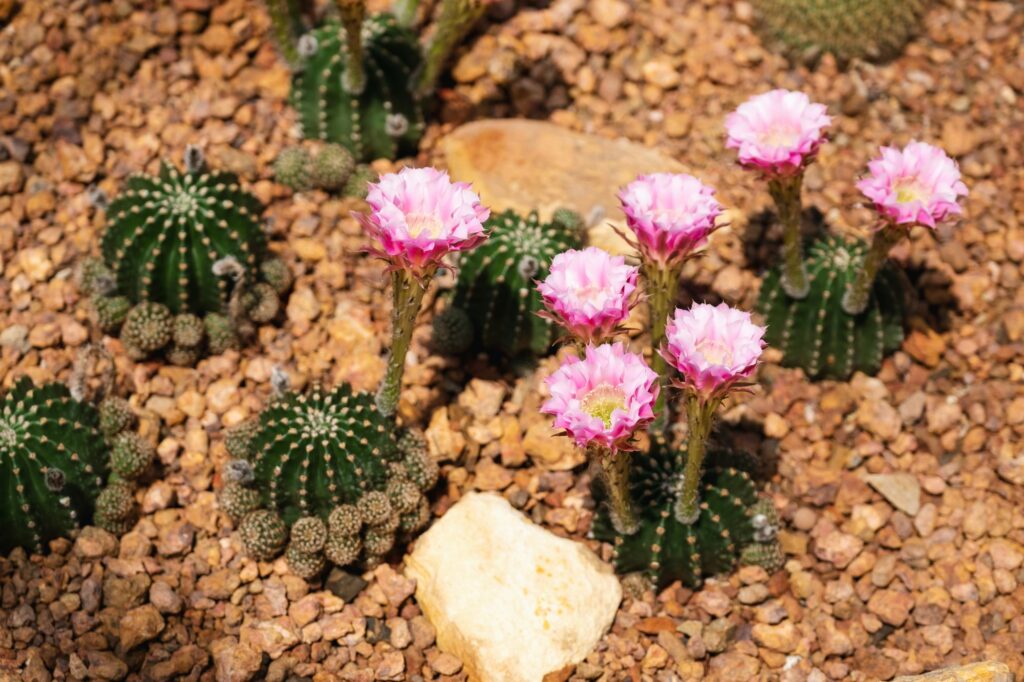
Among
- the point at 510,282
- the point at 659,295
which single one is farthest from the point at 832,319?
the point at 510,282

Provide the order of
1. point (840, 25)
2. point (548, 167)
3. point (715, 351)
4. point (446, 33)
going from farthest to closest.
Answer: point (840, 25) → point (548, 167) → point (446, 33) → point (715, 351)

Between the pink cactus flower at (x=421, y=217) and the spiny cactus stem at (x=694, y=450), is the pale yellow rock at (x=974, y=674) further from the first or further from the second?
the pink cactus flower at (x=421, y=217)

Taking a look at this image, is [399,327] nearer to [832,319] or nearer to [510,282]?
[510,282]

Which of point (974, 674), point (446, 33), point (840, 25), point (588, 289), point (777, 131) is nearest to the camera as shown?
point (588, 289)

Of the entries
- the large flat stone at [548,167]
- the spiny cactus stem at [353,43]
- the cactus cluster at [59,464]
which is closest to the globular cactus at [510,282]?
the large flat stone at [548,167]

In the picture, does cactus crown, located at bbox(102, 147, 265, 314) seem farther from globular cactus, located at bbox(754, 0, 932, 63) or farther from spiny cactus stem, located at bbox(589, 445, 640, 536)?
globular cactus, located at bbox(754, 0, 932, 63)

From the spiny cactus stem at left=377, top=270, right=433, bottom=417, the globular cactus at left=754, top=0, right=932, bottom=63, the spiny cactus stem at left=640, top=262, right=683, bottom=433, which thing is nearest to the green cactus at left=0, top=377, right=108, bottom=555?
the spiny cactus stem at left=377, top=270, right=433, bottom=417
